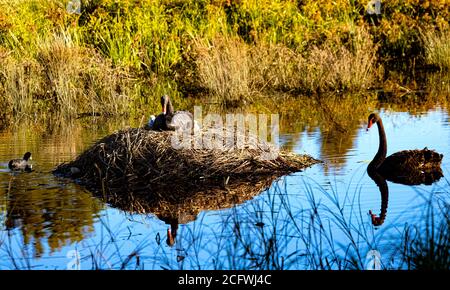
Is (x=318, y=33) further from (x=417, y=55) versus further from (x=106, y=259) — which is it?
(x=106, y=259)

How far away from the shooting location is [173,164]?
12.4 m

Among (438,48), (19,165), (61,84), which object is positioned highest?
A: (438,48)

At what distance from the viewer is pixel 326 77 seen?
2312 cm

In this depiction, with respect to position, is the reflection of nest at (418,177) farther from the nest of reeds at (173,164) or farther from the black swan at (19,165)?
the black swan at (19,165)

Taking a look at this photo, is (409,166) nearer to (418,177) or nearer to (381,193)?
(418,177)

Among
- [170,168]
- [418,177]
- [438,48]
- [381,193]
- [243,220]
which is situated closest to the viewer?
[243,220]

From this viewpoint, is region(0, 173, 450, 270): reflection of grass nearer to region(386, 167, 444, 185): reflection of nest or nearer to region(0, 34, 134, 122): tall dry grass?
region(386, 167, 444, 185): reflection of nest

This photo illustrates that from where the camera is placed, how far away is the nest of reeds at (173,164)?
478 inches

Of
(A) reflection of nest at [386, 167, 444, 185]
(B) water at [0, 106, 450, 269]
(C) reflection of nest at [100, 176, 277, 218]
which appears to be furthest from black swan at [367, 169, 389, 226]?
(C) reflection of nest at [100, 176, 277, 218]

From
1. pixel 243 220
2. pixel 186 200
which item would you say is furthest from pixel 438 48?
pixel 243 220

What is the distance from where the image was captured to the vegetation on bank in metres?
20.6

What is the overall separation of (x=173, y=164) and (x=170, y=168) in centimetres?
7

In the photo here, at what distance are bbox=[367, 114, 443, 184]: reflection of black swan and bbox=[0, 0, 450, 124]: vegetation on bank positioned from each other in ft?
28.6
